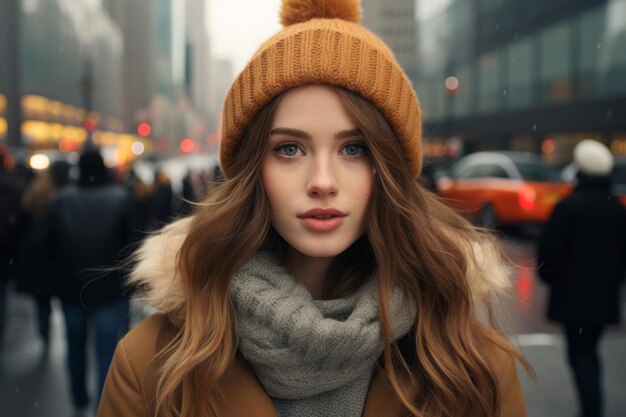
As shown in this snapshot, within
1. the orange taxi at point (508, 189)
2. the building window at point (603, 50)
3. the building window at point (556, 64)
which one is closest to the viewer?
the orange taxi at point (508, 189)

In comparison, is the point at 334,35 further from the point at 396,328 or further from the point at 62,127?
the point at 62,127

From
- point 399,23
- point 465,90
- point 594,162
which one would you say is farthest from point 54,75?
point 399,23

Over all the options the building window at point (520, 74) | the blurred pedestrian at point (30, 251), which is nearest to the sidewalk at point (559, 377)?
the blurred pedestrian at point (30, 251)

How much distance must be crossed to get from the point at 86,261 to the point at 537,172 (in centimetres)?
1297

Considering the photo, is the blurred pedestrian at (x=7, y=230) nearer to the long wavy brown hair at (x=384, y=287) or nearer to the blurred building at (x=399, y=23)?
the long wavy brown hair at (x=384, y=287)

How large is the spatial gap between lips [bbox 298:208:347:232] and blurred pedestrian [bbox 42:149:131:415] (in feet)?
12.2

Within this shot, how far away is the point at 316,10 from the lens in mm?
2148

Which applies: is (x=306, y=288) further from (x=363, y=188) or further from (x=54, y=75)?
(x=54, y=75)

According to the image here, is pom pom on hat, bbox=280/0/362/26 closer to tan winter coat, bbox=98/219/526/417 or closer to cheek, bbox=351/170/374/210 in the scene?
cheek, bbox=351/170/374/210

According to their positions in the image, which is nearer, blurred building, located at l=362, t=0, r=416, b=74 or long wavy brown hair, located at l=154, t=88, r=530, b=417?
long wavy brown hair, located at l=154, t=88, r=530, b=417

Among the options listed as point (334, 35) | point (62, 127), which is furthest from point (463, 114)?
point (334, 35)

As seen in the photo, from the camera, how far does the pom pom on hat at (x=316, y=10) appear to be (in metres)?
2.14

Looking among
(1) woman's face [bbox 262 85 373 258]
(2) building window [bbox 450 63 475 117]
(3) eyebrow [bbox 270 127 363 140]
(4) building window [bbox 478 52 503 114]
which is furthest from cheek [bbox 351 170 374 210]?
(2) building window [bbox 450 63 475 117]

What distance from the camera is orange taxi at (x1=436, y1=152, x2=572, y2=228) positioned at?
15.2m
